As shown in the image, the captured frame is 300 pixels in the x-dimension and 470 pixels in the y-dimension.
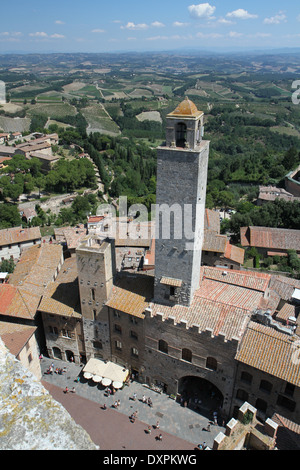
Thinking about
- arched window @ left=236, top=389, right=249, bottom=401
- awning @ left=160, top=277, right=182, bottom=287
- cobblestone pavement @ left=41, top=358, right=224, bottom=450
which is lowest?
cobblestone pavement @ left=41, top=358, right=224, bottom=450

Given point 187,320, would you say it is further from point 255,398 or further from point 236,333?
point 255,398

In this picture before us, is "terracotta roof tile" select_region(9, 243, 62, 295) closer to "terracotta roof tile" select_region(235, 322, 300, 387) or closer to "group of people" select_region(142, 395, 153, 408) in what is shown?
"group of people" select_region(142, 395, 153, 408)

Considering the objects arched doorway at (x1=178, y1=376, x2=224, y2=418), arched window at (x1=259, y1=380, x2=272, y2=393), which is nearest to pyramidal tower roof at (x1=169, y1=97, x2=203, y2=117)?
arched window at (x1=259, y1=380, x2=272, y2=393)

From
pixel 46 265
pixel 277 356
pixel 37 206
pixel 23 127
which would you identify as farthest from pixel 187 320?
pixel 23 127

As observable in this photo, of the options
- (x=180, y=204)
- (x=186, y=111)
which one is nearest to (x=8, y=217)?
(x=180, y=204)

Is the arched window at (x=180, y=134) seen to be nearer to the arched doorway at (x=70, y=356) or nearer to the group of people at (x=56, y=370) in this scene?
the arched doorway at (x=70, y=356)

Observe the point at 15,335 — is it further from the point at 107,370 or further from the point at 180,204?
the point at 180,204
